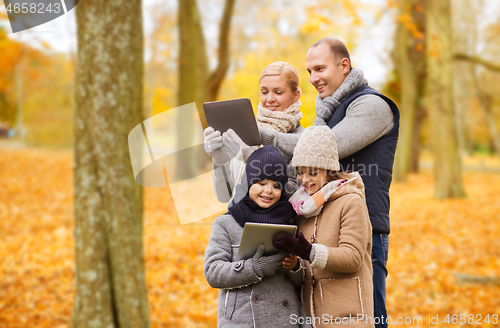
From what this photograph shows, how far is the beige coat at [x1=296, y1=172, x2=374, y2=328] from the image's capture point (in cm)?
183

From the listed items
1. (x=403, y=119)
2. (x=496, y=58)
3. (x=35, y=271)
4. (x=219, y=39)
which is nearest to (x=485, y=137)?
(x=496, y=58)

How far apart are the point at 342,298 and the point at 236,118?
3.28 feet

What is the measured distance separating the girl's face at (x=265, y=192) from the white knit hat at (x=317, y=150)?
0.16 m

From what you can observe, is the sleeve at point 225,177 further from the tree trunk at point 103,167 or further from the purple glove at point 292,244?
the tree trunk at point 103,167

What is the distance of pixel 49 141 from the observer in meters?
26.4

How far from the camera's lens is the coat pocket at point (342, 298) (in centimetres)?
188

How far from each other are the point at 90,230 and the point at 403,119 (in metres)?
14.7

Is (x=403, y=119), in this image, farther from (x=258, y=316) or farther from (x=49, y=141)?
(x=49, y=141)

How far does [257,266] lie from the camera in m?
1.86

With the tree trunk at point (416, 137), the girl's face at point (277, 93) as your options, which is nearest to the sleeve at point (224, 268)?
the girl's face at point (277, 93)

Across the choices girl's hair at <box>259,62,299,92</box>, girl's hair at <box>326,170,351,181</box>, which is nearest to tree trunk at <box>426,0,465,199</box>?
girl's hair at <box>259,62,299,92</box>

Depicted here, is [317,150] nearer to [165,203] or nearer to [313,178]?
[313,178]

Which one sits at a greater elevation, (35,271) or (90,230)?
(90,230)

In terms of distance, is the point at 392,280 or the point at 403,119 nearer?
the point at 392,280
